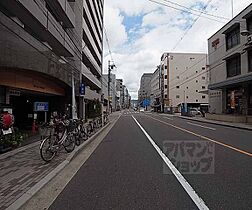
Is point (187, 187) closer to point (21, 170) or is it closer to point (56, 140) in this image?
point (21, 170)

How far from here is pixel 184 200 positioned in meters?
5.21

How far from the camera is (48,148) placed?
9062 mm

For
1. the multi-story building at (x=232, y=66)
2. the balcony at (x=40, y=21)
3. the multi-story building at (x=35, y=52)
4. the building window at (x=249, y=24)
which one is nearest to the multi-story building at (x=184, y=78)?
the multi-story building at (x=232, y=66)

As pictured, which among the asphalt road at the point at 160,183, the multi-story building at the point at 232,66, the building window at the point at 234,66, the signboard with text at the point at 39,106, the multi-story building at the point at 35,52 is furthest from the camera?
the building window at the point at 234,66

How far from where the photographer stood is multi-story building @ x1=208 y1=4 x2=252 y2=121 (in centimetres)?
3163

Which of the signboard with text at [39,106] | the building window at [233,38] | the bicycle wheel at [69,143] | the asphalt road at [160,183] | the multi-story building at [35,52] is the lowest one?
the asphalt road at [160,183]

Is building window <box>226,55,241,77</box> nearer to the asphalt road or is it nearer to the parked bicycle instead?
the asphalt road

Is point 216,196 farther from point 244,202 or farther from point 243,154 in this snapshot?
point 243,154

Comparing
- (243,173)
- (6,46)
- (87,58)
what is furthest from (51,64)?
(87,58)

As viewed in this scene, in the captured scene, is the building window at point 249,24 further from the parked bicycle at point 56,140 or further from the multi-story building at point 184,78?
the multi-story building at point 184,78

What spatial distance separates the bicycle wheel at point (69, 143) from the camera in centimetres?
1090

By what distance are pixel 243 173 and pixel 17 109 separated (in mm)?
22746

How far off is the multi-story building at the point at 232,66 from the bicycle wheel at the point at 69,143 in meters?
21.6

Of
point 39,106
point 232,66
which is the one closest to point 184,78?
point 232,66
